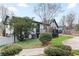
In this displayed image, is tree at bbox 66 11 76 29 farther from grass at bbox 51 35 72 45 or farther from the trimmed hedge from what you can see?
the trimmed hedge

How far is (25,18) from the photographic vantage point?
603 cm

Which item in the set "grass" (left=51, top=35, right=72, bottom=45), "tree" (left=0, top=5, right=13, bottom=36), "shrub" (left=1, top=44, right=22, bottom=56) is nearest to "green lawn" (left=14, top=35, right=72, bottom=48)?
"grass" (left=51, top=35, right=72, bottom=45)

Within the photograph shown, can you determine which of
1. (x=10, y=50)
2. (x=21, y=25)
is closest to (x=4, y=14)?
(x=21, y=25)

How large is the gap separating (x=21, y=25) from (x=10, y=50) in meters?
0.48

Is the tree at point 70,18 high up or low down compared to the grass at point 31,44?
up

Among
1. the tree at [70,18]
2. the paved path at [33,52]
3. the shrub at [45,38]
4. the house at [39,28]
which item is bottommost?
the paved path at [33,52]

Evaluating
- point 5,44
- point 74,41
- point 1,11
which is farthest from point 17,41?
point 74,41

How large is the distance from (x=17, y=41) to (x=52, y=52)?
2.13ft

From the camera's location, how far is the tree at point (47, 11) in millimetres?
6004

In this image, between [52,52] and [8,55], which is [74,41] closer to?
[52,52]

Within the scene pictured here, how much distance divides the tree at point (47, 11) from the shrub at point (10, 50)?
62cm

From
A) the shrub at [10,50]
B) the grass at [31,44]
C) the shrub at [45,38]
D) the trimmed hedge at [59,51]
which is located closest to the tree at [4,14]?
the shrub at [10,50]

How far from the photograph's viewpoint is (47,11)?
604 centimetres

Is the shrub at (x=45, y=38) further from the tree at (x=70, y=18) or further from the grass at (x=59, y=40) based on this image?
the tree at (x=70, y=18)
